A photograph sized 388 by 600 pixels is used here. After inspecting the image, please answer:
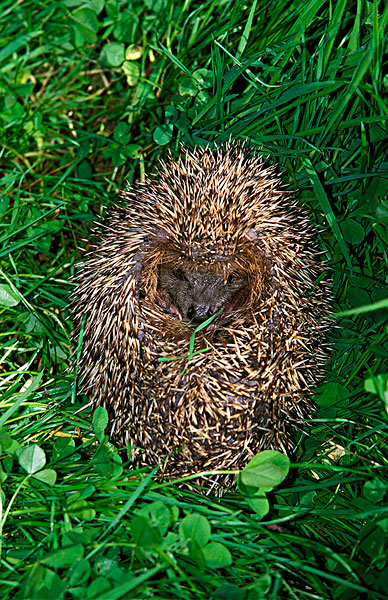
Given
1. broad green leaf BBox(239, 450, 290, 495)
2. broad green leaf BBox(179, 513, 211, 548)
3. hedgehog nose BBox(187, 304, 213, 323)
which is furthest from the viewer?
hedgehog nose BBox(187, 304, 213, 323)

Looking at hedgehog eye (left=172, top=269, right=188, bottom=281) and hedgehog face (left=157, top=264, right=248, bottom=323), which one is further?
hedgehog eye (left=172, top=269, right=188, bottom=281)

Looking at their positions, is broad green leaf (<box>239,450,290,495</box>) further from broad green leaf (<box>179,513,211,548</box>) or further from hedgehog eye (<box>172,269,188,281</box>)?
hedgehog eye (<box>172,269,188,281</box>)

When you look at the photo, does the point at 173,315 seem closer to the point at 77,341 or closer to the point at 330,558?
the point at 77,341

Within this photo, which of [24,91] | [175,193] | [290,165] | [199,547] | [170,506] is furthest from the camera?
[24,91]

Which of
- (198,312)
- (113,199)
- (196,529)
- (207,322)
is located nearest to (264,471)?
(196,529)

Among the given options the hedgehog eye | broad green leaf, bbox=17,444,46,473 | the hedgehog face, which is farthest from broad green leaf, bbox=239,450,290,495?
the hedgehog eye

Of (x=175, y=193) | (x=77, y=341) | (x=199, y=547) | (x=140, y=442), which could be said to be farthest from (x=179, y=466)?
(x=175, y=193)

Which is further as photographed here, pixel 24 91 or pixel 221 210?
pixel 24 91
